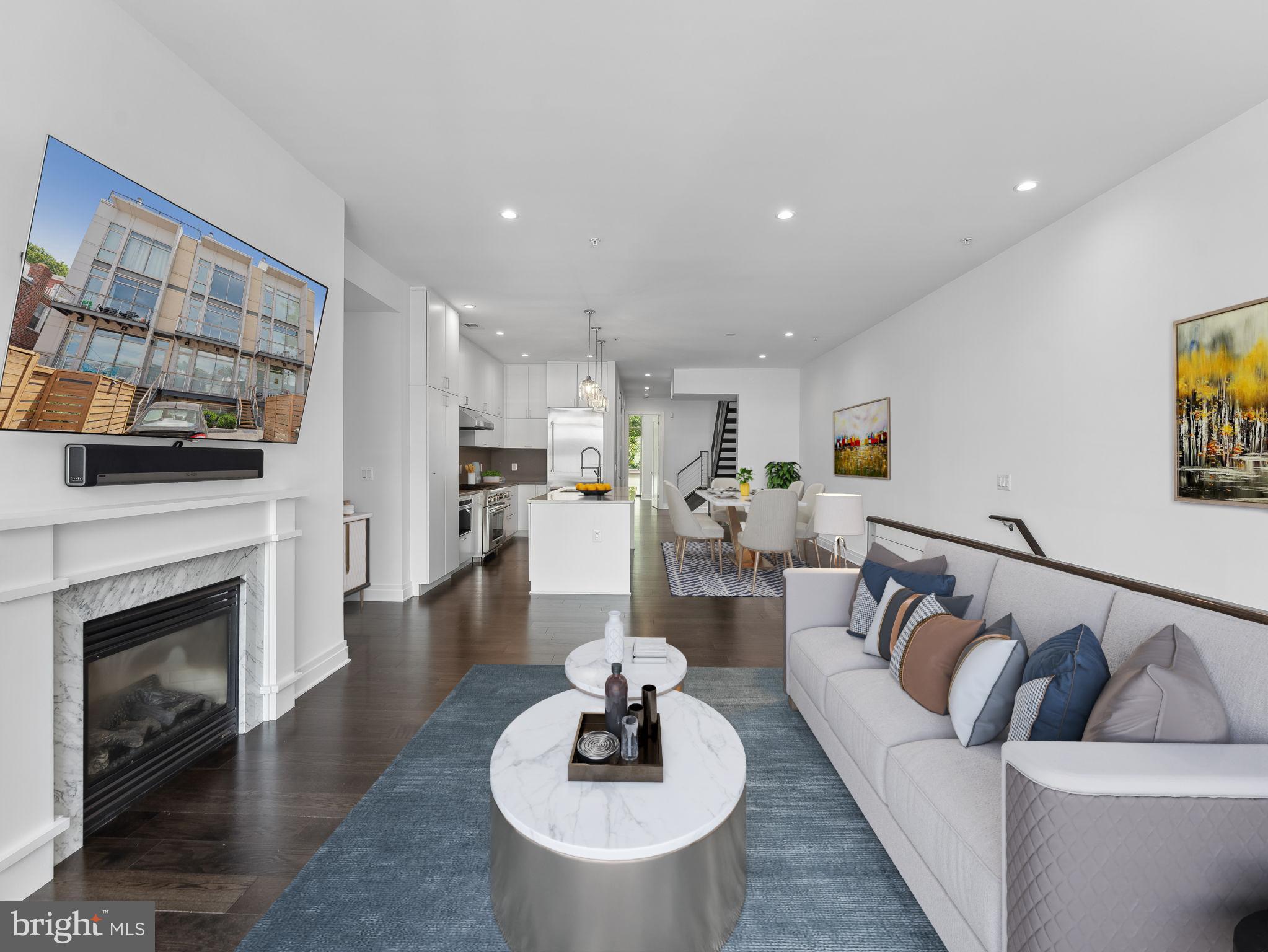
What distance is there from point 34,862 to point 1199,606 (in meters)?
3.26

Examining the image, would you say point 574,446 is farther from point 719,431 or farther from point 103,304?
point 103,304

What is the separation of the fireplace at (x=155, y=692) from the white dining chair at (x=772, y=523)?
4453 mm

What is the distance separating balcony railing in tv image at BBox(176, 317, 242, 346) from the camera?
212 centimetres

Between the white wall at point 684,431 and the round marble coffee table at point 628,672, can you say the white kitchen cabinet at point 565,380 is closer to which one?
the white wall at point 684,431

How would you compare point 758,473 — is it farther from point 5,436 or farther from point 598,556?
point 5,436

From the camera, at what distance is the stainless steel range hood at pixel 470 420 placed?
6418 millimetres

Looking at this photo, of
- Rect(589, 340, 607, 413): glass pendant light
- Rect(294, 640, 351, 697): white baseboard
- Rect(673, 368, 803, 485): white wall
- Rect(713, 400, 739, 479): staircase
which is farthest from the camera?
Rect(713, 400, 739, 479): staircase

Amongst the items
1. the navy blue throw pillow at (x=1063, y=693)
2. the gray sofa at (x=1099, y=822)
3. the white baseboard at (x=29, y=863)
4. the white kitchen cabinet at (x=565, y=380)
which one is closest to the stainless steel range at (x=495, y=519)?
the white kitchen cabinet at (x=565, y=380)

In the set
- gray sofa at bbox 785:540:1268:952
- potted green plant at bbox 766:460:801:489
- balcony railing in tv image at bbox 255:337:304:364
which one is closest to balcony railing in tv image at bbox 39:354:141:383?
balcony railing in tv image at bbox 255:337:304:364

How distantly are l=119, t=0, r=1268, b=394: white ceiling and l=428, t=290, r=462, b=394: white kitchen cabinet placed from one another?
3.25ft

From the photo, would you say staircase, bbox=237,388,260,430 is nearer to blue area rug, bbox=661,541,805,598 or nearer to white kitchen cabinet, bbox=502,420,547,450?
blue area rug, bbox=661,541,805,598

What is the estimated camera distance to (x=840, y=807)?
2.08 metres

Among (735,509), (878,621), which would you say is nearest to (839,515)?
(878,621)

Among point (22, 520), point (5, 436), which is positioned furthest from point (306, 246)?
point (22, 520)
